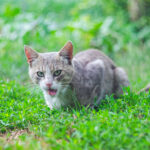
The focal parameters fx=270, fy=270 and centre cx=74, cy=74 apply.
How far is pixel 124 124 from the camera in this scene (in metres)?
3.34

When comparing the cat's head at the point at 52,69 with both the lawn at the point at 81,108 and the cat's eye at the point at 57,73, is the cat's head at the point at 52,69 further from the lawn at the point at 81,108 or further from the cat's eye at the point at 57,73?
the lawn at the point at 81,108

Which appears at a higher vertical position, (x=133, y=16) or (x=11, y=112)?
(x=133, y=16)

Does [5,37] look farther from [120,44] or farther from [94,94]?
[94,94]

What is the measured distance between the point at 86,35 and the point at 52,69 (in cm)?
542

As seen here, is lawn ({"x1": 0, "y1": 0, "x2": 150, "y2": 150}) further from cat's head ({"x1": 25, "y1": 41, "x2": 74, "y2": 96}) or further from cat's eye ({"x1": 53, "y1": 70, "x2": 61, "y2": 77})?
cat's eye ({"x1": 53, "y1": 70, "x2": 61, "y2": 77})

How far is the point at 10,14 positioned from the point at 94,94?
17.5 feet

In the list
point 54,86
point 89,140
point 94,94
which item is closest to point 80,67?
point 94,94

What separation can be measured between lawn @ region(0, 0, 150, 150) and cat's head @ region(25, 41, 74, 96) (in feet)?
1.43

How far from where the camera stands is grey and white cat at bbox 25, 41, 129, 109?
13.8 ft

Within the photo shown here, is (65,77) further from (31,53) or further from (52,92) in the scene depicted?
(31,53)

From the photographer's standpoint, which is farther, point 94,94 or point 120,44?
point 120,44

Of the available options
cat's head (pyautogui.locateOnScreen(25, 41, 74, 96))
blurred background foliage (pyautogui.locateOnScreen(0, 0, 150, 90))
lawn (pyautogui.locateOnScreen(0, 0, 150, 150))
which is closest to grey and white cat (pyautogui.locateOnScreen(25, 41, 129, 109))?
cat's head (pyautogui.locateOnScreen(25, 41, 74, 96))

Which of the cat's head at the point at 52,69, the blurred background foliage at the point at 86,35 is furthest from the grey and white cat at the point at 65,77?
the blurred background foliage at the point at 86,35

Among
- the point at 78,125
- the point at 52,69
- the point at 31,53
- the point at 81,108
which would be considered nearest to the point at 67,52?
the point at 52,69
